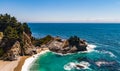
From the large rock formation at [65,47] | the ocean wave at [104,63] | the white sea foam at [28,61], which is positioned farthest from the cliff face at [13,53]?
the ocean wave at [104,63]

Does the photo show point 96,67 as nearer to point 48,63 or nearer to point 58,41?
point 48,63

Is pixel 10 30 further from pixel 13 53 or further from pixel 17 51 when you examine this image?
pixel 13 53

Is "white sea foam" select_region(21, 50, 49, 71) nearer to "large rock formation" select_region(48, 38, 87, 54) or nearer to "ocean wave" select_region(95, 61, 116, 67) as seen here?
"large rock formation" select_region(48, 38, 87, 54)

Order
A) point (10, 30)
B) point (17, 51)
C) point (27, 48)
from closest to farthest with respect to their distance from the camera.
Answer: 1. point (17, 51)
2. point (10, 30)
3. point (27, 48)

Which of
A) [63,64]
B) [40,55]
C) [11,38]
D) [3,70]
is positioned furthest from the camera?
[40,55]

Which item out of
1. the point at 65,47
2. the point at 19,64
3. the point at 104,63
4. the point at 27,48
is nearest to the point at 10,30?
the point at 27,48

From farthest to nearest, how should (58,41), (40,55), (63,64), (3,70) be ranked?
(58,41), (40,55), (63,64), (3,70)

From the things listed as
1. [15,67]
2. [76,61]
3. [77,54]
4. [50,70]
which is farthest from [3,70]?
[77,54]

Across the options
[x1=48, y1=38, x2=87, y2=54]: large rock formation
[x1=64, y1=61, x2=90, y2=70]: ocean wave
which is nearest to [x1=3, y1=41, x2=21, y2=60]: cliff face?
[x1=48, y1=38, x2=87, y2=54]: large rock formation

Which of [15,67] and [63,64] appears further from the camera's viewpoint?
[63,64]
